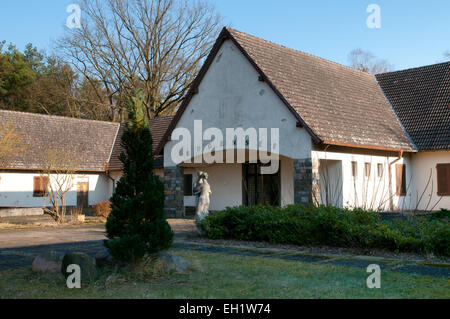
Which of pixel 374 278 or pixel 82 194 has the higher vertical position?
pixel 82 194

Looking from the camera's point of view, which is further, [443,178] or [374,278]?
[443,178]

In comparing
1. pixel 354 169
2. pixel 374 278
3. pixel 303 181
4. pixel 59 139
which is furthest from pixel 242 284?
pixel 59 139

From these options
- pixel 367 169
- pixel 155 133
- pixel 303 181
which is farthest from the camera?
pixel 155 133

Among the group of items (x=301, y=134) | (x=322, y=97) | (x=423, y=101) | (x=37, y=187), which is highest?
(x=423, y=101)

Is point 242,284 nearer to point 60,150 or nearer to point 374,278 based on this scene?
point 374,278

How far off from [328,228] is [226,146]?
29.5ft

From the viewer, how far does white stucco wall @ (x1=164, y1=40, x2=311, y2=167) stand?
17547mm

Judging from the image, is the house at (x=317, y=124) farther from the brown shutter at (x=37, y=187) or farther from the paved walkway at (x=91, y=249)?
the brown shutter at (x=37, y=187)

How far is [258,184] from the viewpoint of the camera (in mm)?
A: 22672

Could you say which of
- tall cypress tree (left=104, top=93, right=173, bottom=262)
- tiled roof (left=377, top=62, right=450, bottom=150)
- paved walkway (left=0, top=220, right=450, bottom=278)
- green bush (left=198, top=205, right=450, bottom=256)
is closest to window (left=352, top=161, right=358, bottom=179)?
tiled roof (left=377, top=62, right=450, bottom=150)

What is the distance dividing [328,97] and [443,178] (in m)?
6.14

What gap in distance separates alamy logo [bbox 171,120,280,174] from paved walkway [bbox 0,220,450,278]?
14.9 ft

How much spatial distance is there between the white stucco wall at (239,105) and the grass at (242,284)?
9.38m

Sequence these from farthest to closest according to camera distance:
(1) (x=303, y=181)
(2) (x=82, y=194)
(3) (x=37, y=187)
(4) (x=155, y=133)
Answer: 1. (4) (x=155, y=133)
2. (2) (x=82, y=194)
3. (3) (x=37, y=187)
4. (1) (x=303, y=181)
